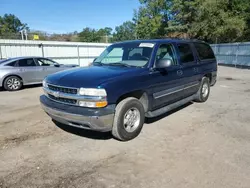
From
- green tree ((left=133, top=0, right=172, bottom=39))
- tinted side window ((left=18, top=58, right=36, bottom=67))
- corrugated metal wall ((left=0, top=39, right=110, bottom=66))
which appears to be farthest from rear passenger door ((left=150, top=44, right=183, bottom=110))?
green tree ((left=133, top=0, right=172, bottom=39))

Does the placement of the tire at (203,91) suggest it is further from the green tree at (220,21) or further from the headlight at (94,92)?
the green tree at (220,21)

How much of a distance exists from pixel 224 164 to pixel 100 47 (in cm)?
1815

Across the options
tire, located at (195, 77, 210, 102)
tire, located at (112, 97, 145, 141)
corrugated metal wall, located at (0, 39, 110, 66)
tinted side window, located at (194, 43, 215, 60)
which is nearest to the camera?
tire, located at (112, 97, 145, 141)

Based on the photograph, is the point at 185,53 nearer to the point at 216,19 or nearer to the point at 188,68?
the point at 188,68

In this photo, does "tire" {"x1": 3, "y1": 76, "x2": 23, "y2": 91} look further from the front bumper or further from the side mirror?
the side mirror

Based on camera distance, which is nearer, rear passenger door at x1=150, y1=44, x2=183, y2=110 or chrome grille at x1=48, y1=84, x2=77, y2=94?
chrome grille at x1=48, y1=84, x2=77, y2=94

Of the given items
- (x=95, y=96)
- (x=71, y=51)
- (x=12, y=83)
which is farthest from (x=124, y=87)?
(x=71, y=51)

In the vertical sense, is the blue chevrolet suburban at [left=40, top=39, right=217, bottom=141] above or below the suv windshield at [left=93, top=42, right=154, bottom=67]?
below

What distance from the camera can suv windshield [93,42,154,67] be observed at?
434cm

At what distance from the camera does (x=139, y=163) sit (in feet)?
10.2

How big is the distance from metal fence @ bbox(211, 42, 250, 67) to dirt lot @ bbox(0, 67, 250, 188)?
14975 millimetres

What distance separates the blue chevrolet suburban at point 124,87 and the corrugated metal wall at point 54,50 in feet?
39.3

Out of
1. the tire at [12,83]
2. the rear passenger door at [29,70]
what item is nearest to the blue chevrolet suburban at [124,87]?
the rear passenger door at [29,70]

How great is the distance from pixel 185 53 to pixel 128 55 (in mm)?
1661
